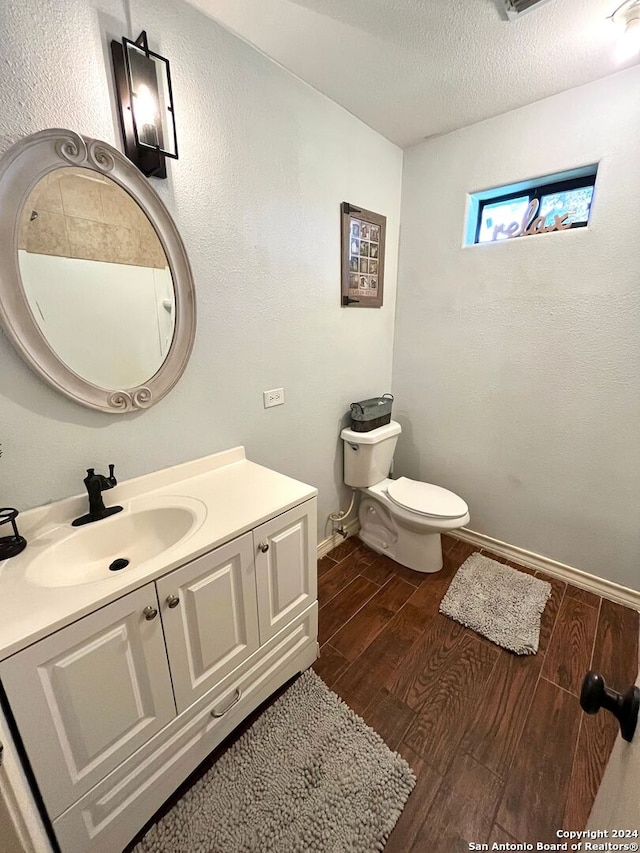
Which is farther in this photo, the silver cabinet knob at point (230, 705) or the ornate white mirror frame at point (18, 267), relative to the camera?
the silver cabinet knob at point (230, 705)

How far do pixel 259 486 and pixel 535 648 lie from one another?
4.79 ft

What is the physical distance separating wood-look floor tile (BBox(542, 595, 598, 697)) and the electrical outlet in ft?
5.54

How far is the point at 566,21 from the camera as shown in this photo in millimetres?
1224

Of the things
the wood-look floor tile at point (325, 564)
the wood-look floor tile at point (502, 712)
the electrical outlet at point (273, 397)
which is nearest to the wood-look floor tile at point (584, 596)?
the wood-look floor tile at point (502, 712)

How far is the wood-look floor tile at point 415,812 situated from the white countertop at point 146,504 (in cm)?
98

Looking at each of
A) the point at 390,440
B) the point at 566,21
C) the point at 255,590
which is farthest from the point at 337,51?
the point at 255,590

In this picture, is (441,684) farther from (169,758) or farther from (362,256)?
(362,256)

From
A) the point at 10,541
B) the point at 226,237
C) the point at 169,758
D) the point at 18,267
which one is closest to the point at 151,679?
the point at 169,758

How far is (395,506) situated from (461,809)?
3.92 feet

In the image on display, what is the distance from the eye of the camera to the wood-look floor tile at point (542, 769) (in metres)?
1.03

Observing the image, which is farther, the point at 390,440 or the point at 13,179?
the point at 390,440

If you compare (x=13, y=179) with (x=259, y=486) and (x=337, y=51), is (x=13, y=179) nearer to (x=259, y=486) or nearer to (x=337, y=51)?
(x=259, y=486)

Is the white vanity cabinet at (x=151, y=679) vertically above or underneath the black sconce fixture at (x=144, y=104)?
underneath

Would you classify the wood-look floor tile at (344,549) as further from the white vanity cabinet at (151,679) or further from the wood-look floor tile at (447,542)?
the white vanity cabinet at (151,679)
